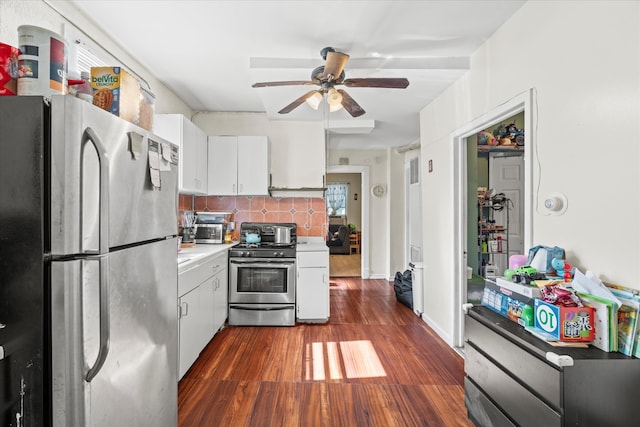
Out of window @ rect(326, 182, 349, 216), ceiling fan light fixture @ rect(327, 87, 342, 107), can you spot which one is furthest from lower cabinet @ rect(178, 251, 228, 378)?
window @ rect(326, 182, 349, 216)

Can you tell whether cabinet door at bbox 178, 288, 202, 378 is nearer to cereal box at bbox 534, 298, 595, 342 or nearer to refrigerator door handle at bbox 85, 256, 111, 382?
refrigerator door handle at bbox 85, 256, 111, 382

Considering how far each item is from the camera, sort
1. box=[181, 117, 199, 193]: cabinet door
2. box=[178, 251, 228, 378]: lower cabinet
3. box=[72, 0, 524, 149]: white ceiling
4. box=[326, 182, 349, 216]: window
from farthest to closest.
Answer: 1. box=[326, 182, 349, 216]: window
2. box=[181, 117, 199, 193]: cabinet door
3. box=[178, 251, 228, 378]: lower cabinet
4. box=[72, 0, 524, 149]: white ceiling

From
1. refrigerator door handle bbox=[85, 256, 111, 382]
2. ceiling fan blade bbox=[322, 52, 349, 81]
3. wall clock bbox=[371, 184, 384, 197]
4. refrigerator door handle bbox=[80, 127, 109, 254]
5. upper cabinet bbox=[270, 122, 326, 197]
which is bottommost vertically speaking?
refrigerator door handle bbox=[85, 256, 111, 382]

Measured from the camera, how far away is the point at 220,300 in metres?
3.21

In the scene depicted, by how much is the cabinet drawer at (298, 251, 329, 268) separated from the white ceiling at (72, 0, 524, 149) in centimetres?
166

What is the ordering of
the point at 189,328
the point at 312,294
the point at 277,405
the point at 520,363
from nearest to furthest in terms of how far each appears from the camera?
the point at 520,363 → the point at 277,405 → the point at 189,328 → the point at 312,294

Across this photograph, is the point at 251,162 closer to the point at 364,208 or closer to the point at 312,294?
the point at 312,294

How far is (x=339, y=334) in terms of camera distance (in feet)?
10.8

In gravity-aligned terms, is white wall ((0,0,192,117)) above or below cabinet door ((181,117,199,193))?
above

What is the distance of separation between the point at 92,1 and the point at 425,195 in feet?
10.6

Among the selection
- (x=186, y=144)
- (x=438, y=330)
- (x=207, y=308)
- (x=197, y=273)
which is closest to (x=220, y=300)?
(x=207, y=308)

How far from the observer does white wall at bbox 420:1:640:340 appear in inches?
52.2

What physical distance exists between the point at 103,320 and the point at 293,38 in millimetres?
2155

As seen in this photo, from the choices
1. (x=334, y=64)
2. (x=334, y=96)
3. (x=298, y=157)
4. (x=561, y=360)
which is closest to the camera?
(x=561, y=360)
